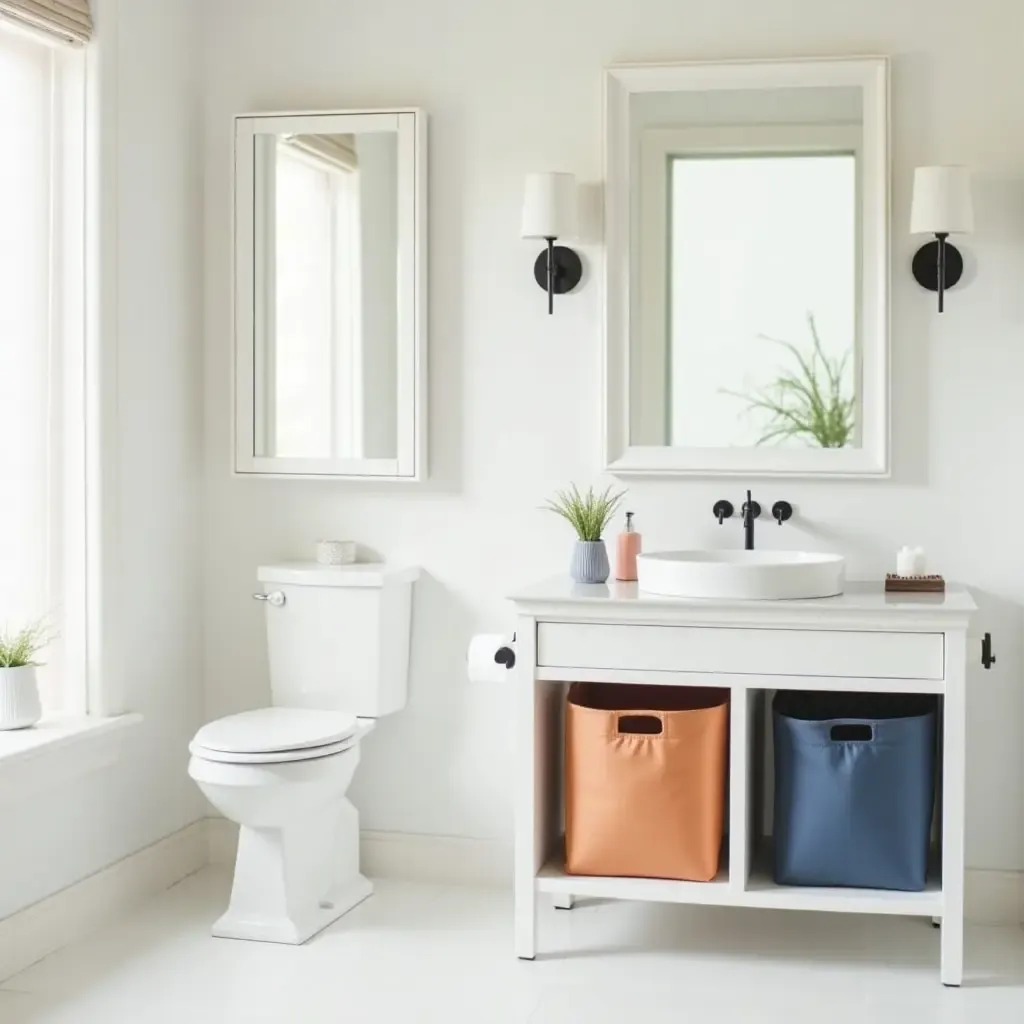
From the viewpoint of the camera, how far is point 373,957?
3.01 metres

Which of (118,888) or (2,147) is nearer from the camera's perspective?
(2,147)

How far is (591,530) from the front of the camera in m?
3.23

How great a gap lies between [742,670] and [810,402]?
77 centimetres

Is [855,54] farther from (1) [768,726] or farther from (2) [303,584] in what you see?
(2) [303,584]

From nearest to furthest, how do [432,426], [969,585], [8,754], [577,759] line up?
[8,754] → [577,759] → [969,585] → [432,426]

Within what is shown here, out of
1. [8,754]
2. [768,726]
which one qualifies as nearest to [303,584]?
[8,754]

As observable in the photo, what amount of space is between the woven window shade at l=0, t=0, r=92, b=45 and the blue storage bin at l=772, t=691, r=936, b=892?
2.16 metres

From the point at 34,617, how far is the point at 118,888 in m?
0.69

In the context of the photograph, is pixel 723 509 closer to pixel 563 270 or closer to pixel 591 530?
pixel 591 530

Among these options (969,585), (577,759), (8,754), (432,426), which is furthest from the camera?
(432,426)

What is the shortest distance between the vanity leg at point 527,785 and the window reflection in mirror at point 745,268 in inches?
27.6

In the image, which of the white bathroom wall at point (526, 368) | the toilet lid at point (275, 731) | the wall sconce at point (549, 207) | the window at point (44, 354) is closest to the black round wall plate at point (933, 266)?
the white bathroom wall at point (526, 368)

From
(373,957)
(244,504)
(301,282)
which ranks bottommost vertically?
(373,957)

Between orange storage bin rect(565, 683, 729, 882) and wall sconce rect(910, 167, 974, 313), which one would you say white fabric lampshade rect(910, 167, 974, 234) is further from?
orange storage bin rect(565, 683, 729, 882)
